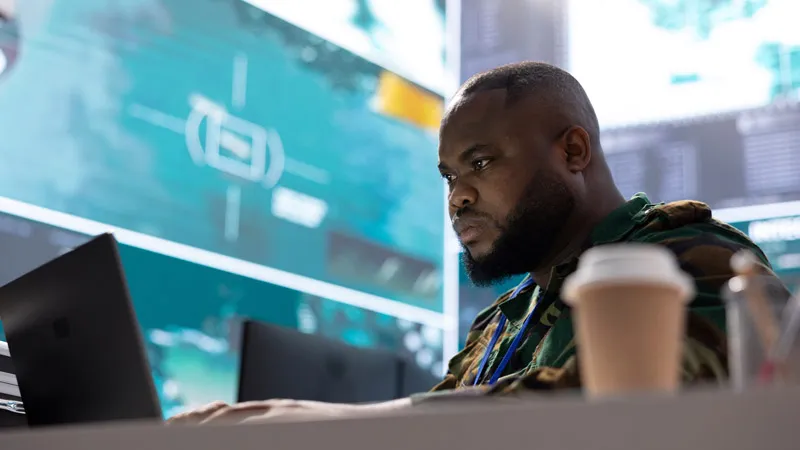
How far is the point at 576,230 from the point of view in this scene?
1744 mm

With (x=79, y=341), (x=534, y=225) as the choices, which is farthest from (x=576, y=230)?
(x=79, y=341)

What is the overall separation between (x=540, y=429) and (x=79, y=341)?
80 centimetres

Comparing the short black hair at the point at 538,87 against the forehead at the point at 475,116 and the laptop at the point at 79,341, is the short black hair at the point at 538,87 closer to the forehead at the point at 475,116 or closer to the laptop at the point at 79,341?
the forehead at the point at 475,116

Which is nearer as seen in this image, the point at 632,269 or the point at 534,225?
the point at 632,269

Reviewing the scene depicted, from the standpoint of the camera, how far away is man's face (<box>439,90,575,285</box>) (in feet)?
5.60

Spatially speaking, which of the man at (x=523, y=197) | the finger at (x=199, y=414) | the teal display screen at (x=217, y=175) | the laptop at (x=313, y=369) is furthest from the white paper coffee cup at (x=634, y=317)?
the teal display screen at (x=217, y=175)

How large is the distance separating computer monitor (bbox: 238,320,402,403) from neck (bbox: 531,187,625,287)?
50 centimetres

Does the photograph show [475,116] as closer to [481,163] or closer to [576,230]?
[481,163]

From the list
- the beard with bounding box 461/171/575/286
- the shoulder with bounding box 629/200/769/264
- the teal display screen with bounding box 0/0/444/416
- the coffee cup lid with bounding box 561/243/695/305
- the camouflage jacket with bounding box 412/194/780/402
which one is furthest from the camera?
the teal display screen with bounding box 0/0/444/416

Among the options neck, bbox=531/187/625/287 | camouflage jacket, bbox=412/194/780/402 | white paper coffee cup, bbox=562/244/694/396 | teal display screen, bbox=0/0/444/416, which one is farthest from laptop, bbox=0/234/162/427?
teal display screen, bbox=0/0/444/416

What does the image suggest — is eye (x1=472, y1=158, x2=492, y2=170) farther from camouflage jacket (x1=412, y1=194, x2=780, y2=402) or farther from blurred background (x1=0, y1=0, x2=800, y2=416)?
blurred background (x1=0, y1=0, x2=800, y2=416)

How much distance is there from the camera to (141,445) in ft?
2.12

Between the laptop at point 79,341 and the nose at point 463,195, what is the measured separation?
68cm

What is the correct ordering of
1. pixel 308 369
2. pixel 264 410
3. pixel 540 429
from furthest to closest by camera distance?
pixel 308 369
pixel 264 410
pixel 540 429
